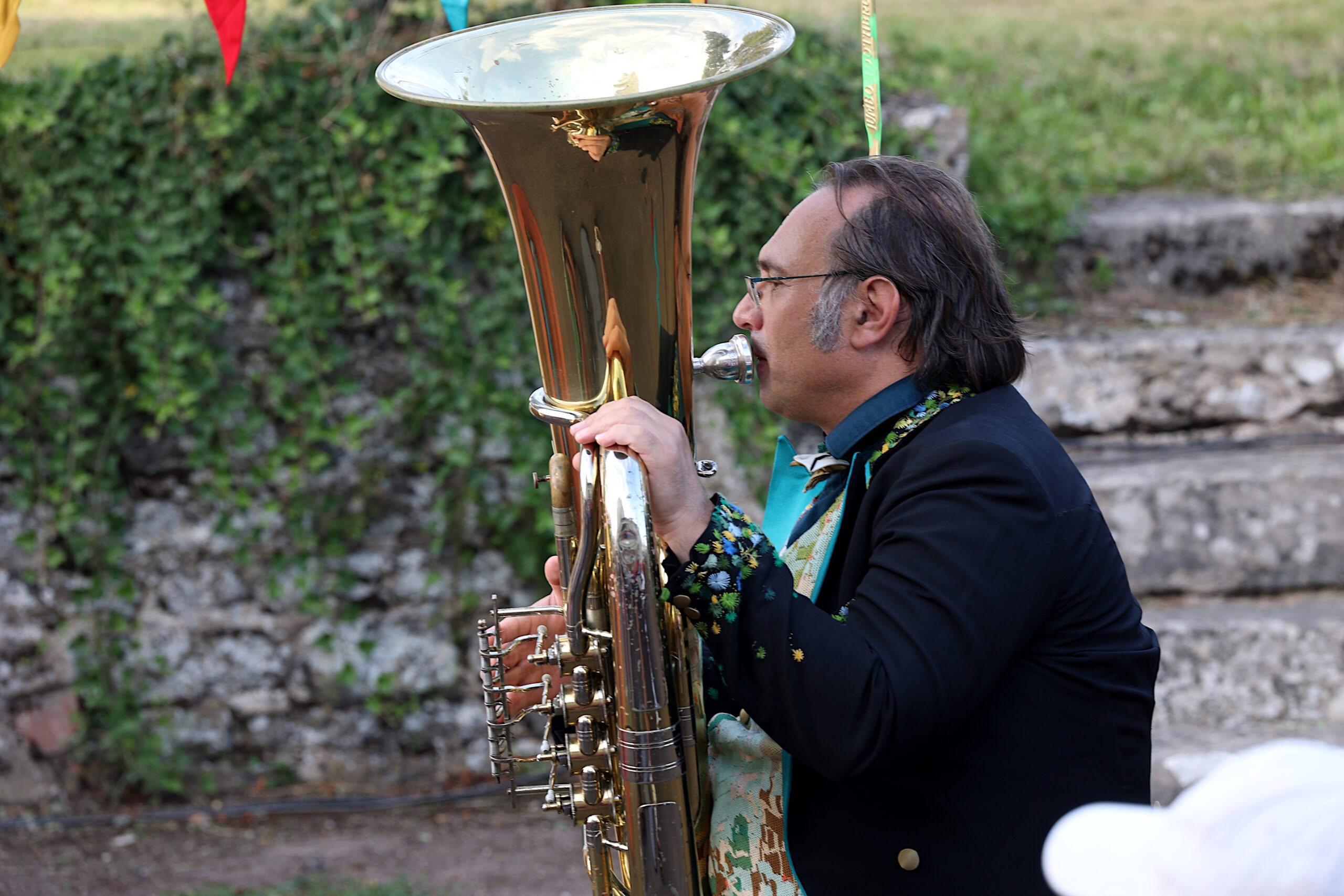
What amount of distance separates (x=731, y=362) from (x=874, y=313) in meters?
0.22

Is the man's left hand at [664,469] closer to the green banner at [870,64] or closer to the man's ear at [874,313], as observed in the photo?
the man's ear at [874,313]

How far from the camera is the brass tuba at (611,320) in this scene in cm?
157

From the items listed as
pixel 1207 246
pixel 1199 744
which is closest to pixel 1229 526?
pixel 1199 744

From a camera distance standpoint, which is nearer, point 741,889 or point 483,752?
point 741,889

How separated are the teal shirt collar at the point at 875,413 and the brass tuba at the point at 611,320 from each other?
176 millimetres

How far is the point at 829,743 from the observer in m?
1.42

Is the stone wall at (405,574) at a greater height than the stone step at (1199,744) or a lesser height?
greater

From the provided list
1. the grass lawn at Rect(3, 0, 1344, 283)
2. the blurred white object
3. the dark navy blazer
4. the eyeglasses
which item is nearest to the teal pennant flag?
the eyeglasses

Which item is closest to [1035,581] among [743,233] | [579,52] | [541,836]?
[579,52]

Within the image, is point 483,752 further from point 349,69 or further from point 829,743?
point 829,743

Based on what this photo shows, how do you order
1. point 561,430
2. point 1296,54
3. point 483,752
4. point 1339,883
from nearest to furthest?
Result: point 1339,883 → point 561,430 → point 483,752 → point 1296,54

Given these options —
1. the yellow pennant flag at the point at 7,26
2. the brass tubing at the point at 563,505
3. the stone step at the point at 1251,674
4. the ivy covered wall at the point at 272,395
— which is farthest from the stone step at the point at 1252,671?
the yellow pennant flag at the point at 7,26

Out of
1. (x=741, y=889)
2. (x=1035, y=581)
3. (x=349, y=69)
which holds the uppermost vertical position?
(x=349, y=69)

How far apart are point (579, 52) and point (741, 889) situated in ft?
4.31
